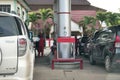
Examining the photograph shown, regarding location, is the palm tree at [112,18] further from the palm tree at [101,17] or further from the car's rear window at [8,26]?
the car's rear window at [8,26]

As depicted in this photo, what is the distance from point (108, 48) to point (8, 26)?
280 inches

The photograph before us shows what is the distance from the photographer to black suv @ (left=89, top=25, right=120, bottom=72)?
13.0 meters

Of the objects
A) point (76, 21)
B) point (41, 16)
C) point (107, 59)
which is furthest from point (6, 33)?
point (76, 21)

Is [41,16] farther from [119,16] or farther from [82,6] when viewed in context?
[82,6]

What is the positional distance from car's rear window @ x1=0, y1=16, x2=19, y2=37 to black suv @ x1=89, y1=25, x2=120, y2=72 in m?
6.49

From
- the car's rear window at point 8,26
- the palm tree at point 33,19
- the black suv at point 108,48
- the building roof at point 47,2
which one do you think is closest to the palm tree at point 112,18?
the palm tree at point 33,19

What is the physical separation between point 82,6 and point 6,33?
57.9 meters

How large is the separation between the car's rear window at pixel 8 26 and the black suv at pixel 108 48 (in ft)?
21.3

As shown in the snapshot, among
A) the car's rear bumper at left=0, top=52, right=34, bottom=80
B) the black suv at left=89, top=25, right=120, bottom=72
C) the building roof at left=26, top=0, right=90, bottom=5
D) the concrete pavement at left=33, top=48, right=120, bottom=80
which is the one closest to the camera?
the car's rear bumper at left=0, top=52, right=34, bottom=80

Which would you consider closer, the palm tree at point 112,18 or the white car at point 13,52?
the white car at point 13,52

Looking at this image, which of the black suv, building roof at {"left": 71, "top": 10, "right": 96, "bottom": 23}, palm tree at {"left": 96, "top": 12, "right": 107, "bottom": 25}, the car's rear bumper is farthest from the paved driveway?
building roof at {"left": 71, "top": 10, "right": 96, "bottom": 23}

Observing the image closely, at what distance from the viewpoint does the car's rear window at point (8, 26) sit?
702 centimetres

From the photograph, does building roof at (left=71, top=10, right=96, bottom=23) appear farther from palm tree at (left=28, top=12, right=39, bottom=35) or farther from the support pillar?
the support pillar

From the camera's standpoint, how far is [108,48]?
13.6 meters
